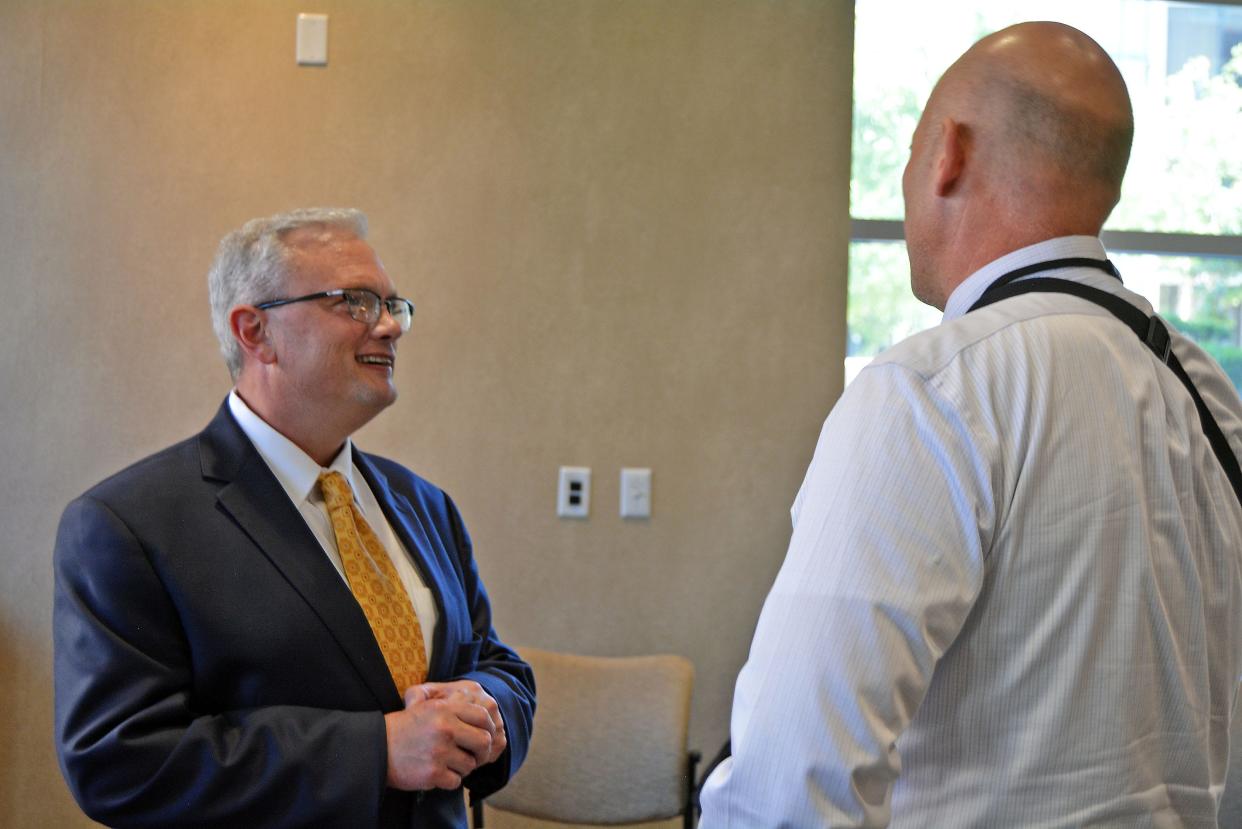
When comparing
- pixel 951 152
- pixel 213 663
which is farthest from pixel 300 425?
pixel 951 152

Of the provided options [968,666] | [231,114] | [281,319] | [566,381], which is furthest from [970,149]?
[231,114]

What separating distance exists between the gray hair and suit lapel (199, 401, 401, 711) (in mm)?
241

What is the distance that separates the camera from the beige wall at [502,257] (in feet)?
11.5

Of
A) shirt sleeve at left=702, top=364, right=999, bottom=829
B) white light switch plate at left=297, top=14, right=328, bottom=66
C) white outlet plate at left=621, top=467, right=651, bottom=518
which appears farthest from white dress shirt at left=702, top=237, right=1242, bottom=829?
white light switch plate at left=297, top=14, right=328, bottom=66

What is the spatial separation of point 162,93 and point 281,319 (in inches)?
71.7

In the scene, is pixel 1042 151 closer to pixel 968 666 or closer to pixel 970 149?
pixel 970 149

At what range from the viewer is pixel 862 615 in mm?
1005

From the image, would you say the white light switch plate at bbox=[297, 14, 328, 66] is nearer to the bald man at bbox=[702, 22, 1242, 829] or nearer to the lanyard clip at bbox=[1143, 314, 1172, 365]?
the bald man at bbox=[702, 22, 1242, 829]

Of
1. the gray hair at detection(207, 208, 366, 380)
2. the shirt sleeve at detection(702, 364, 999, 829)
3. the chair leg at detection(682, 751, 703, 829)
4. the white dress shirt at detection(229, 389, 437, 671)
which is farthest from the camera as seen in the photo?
the chair leg at detection(682, 751, 703, 829)

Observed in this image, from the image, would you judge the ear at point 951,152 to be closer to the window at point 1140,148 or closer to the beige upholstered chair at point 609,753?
the beige upholstered chair at point 609,753

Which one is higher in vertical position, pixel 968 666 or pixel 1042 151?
pixel 1042 151

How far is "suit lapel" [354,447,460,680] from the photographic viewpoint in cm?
206

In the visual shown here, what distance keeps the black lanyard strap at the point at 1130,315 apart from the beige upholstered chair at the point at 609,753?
2.11 meters

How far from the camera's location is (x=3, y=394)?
11.4ft
